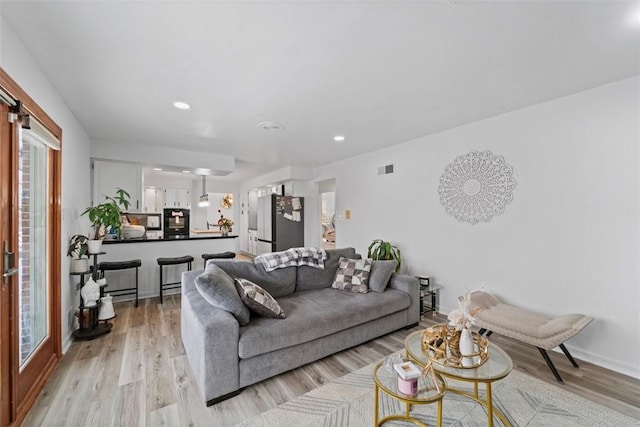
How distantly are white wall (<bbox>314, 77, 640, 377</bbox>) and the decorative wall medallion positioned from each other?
81mm

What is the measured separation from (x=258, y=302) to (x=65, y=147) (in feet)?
8.39

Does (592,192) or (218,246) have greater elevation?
(592,192)

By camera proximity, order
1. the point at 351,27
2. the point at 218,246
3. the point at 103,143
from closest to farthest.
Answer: the point at 351,27 < the point at 103,143 < the point at 218,246

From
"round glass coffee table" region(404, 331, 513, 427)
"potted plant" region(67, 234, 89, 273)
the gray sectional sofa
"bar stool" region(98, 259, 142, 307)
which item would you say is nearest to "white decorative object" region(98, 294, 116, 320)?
"potted plant" region(67, 234, 89, 273)

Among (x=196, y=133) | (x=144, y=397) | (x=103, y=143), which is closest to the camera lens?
(x=144, y=397)

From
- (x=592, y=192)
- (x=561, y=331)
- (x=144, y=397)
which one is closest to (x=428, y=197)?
(x=592, y=192)

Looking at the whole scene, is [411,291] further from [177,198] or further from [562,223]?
[177,198]

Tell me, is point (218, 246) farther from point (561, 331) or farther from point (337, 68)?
point (561, 331)

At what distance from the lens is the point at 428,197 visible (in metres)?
3.99

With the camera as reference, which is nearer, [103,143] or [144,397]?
[144,397]

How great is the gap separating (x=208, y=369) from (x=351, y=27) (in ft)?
8.05

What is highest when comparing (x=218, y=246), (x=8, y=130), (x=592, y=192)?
(x=8, y=130)

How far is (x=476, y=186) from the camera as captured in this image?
11.2 ft

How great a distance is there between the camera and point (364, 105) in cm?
292
